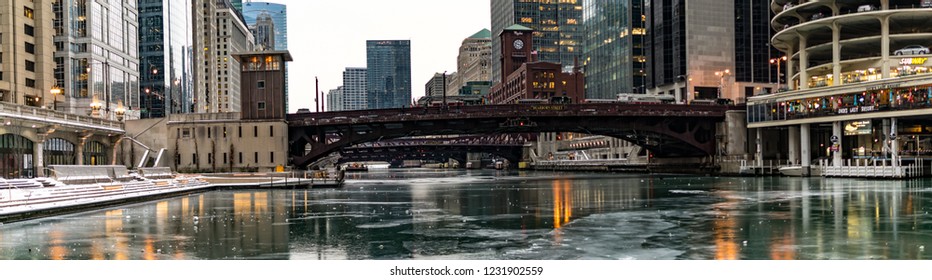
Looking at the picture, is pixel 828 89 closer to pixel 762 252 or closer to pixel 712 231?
pixel 712 231

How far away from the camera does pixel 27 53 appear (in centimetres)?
15125

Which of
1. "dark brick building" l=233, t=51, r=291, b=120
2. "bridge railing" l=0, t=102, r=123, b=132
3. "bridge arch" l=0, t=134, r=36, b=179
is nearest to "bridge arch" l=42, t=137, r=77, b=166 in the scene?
"bridge railing" l=0, t=102, r=123, b=132

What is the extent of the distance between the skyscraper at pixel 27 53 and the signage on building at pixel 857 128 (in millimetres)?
136158

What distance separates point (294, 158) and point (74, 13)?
82899 mm

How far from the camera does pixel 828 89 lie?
102m

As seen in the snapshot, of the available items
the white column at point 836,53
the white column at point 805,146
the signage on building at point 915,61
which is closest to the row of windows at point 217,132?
the white column at point 805,146

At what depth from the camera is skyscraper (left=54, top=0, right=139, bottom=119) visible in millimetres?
168500

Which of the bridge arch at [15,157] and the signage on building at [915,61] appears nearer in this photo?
the bridge arch at [15,157]

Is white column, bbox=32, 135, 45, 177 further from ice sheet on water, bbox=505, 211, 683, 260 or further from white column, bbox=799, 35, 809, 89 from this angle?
white column, bbox=799, 35, 809, 89

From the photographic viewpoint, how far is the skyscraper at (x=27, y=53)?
142500 millimetres

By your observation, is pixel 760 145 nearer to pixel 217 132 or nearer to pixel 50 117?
pixel 217 132

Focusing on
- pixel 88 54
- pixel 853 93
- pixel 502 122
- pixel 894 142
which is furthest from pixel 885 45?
pixel 88 54

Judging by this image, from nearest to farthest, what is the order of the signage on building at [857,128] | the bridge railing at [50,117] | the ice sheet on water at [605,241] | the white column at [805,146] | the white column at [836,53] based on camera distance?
1. the ice sheet on water at [605,241]
2. the bridge railing at [50,117]
3. the signage on building at [857,128]
4. the white column at [836,53]
5. the white column at [805,146]

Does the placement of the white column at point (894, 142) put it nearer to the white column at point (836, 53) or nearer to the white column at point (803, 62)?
the white column at point (836, 53)
